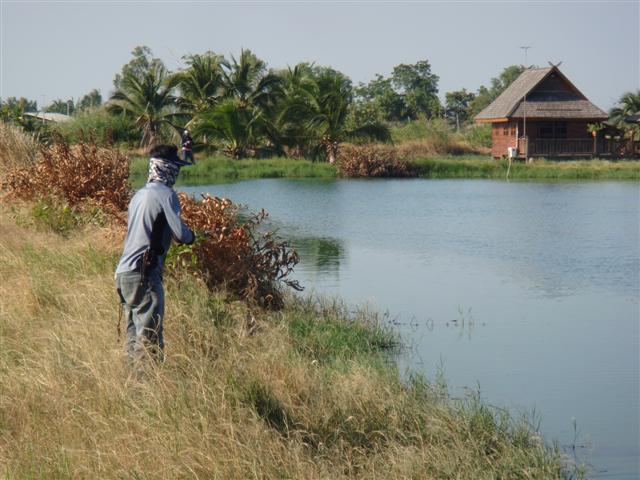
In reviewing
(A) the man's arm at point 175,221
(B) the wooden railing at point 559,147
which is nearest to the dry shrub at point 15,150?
(A) the man's arm at point 175,221

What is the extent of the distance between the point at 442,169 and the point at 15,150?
28.7m

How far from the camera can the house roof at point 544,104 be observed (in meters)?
52.0

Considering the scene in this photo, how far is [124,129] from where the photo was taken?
2000 inches

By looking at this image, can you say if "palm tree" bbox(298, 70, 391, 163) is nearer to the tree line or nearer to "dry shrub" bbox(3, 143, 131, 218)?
the tree line

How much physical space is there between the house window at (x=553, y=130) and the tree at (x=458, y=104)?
Answer: 38.8 meters

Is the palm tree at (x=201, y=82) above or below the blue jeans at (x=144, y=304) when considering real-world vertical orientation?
above

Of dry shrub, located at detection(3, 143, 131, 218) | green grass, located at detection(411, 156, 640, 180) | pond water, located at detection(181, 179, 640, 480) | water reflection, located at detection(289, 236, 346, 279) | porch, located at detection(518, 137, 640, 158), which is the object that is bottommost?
pond water, located at detection(181, 179, 640, 480)

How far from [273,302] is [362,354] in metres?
1.31

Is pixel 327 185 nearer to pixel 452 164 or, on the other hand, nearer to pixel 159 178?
pixel 452 164

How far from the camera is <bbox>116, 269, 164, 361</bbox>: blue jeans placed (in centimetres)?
723

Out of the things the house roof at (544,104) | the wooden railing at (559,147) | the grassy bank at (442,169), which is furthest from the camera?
the house roof at (544,104)

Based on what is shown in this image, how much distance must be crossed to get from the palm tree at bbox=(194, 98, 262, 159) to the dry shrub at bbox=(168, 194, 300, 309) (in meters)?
35.6

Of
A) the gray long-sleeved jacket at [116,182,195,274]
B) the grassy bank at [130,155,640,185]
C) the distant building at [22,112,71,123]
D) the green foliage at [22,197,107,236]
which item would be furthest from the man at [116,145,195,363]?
the grassy bank at [130,155,640,185]

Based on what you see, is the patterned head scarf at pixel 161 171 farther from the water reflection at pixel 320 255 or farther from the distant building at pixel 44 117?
the distant building at pixel 44 117
